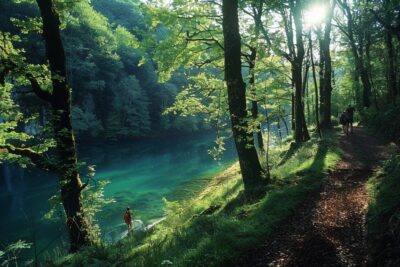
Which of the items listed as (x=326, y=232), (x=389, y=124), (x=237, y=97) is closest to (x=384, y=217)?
(x=326, y=232)

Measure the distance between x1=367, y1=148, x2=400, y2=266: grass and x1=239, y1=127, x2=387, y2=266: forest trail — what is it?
20cm

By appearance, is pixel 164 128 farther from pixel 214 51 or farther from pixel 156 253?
pixel 156 253

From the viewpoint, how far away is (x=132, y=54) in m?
70.2

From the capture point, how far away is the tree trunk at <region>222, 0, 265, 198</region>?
11.0 m

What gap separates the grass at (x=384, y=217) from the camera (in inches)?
213

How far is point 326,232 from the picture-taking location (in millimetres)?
7051

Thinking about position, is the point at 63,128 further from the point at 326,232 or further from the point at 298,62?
the point at 298,62

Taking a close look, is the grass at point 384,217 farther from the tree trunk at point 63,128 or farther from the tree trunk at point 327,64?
the tree trunk at point 327,64

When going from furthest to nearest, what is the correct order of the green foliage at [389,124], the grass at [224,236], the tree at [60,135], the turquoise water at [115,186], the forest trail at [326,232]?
1. the turquoise water at [115,186]
2. the green foliage at [389,124]
3. the tree at [60,135]
4. the grass at [224,236]
5. the forest trail at [326,232]

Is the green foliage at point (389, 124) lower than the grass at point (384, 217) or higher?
higher

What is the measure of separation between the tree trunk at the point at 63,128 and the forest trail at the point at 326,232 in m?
6.75

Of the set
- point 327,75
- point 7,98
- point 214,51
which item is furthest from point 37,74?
point 327,75

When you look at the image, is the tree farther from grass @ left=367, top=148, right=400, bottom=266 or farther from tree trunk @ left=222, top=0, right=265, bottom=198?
grass @ left=367, top=148, right=400, bottom=266

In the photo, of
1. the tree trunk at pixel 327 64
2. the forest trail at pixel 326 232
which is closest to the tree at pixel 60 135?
the forest trail at pixel 326 232
